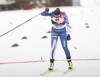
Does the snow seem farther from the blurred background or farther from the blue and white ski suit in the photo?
Result: the blurred background

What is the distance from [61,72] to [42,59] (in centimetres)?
101

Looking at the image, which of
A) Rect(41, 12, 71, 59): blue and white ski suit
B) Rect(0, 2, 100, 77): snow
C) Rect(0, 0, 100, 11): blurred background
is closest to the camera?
Rect(41, 12, 71, 59): blue and white ski suit

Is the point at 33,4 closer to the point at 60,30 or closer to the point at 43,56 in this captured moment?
the point at 43,56

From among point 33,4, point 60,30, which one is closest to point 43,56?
point 60,30

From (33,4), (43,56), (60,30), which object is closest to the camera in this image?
(60,30)

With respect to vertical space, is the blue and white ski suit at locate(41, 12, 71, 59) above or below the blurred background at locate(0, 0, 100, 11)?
below

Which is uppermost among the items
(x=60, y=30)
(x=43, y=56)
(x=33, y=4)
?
(x=33, y=4)

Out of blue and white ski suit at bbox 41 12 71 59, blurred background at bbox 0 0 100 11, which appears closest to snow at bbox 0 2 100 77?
blue and white ski suit at bbox 41 12 71 59

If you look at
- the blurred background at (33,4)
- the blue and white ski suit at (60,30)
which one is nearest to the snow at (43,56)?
the blue and white ski suit at (60,30)

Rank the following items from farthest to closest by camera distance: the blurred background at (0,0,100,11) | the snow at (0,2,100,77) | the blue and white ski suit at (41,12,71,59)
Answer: the blurred background at (0,0,100,11)
the snow at (0,2,100,77)
the blue and white ski suit at (41,12,71,59)

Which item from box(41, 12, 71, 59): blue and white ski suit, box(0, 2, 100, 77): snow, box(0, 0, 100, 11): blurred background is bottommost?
box(0, 2, 100, 77): snow

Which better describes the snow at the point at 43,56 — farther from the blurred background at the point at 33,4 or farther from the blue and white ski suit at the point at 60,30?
the blurred background at the point at 33,4

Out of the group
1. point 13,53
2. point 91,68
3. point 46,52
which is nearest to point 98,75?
point 91,68

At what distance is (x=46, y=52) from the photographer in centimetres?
550
